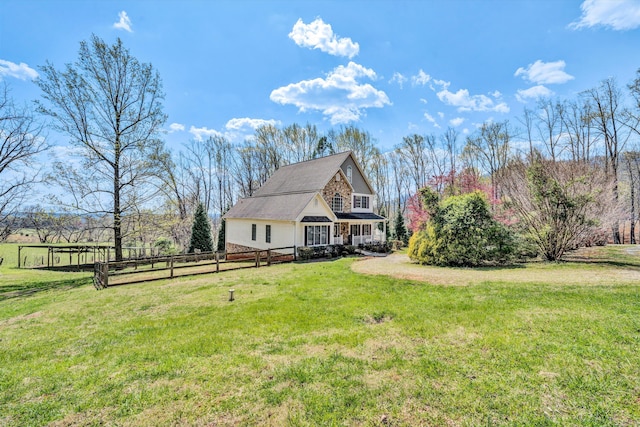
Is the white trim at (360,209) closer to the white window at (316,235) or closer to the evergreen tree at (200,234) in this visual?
the white window at (316,235)

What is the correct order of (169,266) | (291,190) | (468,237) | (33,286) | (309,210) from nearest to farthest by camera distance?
1. (33,286)
2. (468,237)
3. (169,266)
4. (309,210)
5. (291,190)

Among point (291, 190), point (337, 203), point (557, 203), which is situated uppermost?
point (291, 190)

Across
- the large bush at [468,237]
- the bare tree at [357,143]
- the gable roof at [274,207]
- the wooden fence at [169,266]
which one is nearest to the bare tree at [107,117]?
the wooden fence at [169,266]

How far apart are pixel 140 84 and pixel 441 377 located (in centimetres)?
1927

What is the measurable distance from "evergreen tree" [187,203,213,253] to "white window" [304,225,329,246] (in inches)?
411

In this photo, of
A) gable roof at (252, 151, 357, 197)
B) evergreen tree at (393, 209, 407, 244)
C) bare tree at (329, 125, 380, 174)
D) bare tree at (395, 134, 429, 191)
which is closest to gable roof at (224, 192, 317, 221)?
gable roof at (252, 151, 357, 197)

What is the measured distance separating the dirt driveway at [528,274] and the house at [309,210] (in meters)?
→ 8.64

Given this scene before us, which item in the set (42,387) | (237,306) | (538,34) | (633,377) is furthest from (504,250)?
(42,387)

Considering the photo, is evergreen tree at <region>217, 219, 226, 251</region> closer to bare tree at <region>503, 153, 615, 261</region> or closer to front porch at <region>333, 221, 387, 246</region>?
front porch at <region>333, 221, 387, 246</region>

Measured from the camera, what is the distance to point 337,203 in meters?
25.8

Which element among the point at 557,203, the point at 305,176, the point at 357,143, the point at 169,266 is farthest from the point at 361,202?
the point at 169,266

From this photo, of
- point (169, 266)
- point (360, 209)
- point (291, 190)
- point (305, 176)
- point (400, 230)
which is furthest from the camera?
point (400, 230)

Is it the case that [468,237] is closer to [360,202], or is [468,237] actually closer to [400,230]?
[360,202]

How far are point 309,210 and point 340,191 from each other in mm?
6001
